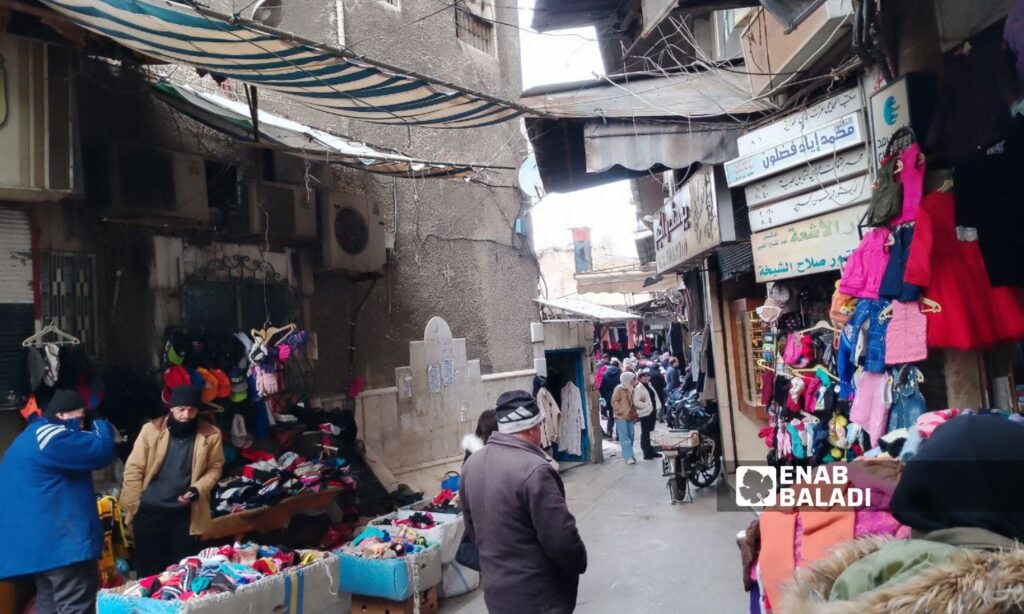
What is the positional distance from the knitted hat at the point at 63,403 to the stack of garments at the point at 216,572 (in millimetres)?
1261

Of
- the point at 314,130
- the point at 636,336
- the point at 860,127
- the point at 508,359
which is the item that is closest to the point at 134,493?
the point at 314,130

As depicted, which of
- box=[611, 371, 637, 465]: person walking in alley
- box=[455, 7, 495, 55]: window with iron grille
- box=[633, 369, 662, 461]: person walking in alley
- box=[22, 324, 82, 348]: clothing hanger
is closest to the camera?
box=[22, 324, 82, 348]: clothing hanger

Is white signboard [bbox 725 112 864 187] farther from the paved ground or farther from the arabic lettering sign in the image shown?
the paved ground

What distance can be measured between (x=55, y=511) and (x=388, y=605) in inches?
100

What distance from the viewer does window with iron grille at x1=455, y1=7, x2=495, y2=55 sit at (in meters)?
11.2

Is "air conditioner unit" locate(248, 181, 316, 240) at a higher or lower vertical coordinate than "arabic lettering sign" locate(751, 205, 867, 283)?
higher

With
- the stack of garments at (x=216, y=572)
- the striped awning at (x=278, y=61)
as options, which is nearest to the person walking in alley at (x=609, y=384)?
the striped awning at (x=278, y=61)

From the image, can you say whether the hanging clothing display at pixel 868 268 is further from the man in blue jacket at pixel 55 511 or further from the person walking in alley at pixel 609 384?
the person walking in alley at pixel 609 384

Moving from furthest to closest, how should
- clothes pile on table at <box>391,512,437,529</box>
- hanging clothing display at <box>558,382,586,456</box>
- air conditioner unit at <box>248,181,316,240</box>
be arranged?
hanging clothing display at <box>558,382,586,456</box> → air conditioner unit at <box>248,181,316,240</box> → clothes pile on table at <box>391,512,437,529</box>

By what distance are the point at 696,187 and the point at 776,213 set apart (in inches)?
77.6

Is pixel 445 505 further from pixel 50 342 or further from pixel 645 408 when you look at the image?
pixel 645 408

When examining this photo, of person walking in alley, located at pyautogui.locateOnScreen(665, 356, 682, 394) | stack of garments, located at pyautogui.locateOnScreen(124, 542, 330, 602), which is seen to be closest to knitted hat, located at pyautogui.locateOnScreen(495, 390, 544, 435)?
stack of garments, located at pyautogui.locateOnScreen(124, 542, 330, 602)

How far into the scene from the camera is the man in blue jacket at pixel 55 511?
14.0 feet

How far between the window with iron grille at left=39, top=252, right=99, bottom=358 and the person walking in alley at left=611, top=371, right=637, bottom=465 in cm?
903
